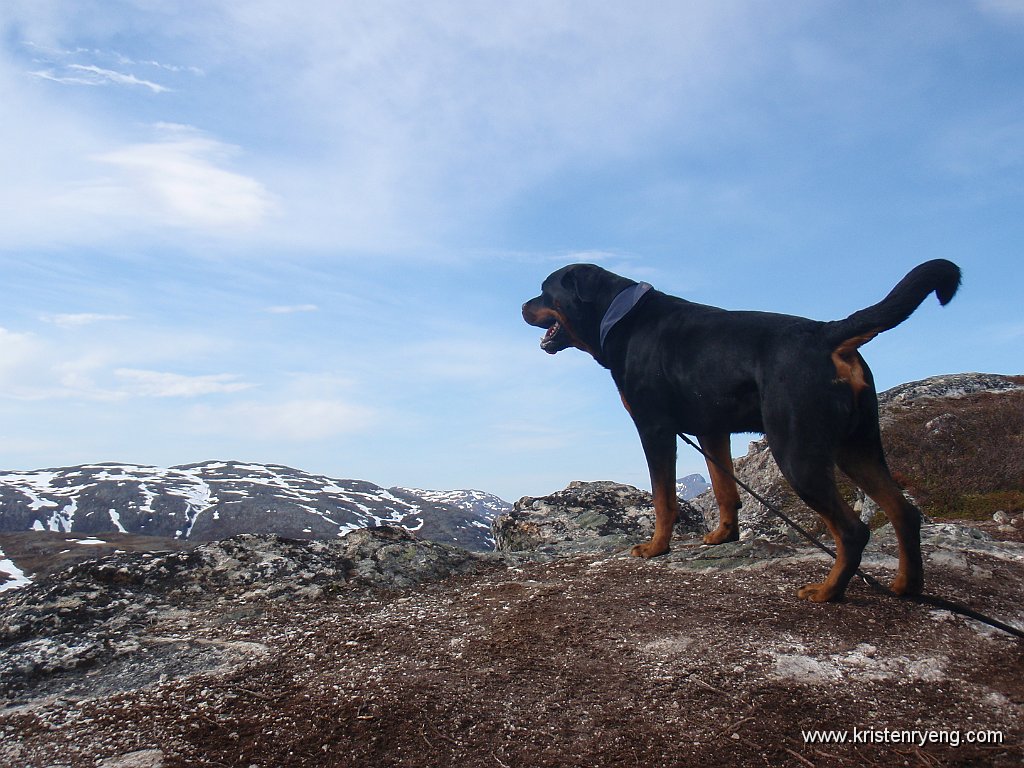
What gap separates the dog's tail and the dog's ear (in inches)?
105

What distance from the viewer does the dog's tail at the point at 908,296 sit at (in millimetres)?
4543

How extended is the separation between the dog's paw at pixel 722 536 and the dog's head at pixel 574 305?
2037 mm

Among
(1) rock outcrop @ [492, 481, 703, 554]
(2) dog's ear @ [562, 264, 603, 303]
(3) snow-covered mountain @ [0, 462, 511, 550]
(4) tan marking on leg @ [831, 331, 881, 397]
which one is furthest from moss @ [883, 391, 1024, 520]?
(3) snow-covered mountain @ [0, 462, 511, 550]

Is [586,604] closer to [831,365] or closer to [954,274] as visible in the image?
[831,365]

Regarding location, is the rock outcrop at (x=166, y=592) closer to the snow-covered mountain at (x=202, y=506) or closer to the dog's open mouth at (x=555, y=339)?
the dog's open mouth at (x=555, y=339)

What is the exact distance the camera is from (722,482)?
6480mm

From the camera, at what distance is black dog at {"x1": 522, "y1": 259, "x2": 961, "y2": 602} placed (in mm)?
4738

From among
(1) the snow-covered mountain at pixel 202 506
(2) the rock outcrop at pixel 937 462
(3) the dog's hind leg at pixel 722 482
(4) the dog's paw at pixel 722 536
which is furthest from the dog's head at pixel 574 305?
(1) the snow-covered mountain at pixel 202 506

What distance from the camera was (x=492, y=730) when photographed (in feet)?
11.2

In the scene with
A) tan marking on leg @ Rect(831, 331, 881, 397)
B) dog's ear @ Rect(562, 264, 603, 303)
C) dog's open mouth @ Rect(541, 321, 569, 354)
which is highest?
dog's ear @ Rect(562, 264, 603, 303)

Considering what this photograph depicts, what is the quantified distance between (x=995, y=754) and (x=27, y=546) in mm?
117879

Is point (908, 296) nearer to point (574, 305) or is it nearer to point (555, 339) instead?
point (574, 305)

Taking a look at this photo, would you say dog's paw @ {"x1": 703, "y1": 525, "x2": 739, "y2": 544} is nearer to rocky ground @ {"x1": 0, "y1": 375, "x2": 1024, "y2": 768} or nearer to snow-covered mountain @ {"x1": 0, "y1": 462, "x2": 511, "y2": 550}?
rocky ground @ {"x1": 0, "y1": 375, "x2": 1024, "y2": 768}

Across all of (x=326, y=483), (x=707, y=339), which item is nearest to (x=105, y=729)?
(x=707, y=339)
